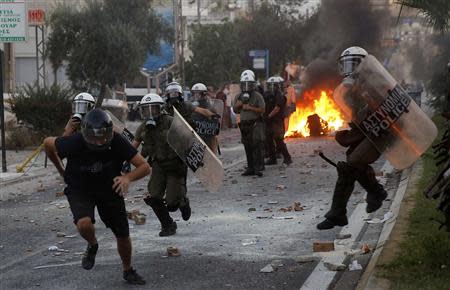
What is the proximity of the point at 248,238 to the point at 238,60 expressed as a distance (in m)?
34.6

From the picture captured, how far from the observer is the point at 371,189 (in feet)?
24.8

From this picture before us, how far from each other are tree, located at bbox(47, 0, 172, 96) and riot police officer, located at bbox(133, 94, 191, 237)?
18.9 m

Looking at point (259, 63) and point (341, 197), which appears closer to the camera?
point (341, 197)

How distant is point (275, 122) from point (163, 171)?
743 centimetres

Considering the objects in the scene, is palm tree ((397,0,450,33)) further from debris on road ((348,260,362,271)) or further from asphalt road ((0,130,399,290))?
debris on road ((348,260,362,271))

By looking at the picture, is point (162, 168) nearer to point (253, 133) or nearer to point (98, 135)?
point (98, 135)

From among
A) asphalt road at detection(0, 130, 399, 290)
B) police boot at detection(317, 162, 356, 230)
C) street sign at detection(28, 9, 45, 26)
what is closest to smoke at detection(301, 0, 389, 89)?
street sign at detection(28, 9, 45, 26)

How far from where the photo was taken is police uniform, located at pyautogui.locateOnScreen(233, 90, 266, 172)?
14.8 meters

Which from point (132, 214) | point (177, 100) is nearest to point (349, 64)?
point (177, 100)

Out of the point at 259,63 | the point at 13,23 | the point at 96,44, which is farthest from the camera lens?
the point at 259,63

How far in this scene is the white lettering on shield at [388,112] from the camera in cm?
691

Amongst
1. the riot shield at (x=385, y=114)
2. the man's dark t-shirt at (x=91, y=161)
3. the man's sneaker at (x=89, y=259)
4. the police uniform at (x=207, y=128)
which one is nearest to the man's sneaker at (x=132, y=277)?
the man's sneaker at (x=89, y=259)

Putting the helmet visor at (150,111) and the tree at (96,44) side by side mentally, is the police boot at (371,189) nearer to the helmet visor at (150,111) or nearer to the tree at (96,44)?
the helmet visor at (150,111)

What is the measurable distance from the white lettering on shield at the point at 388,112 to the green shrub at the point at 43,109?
15.3m
